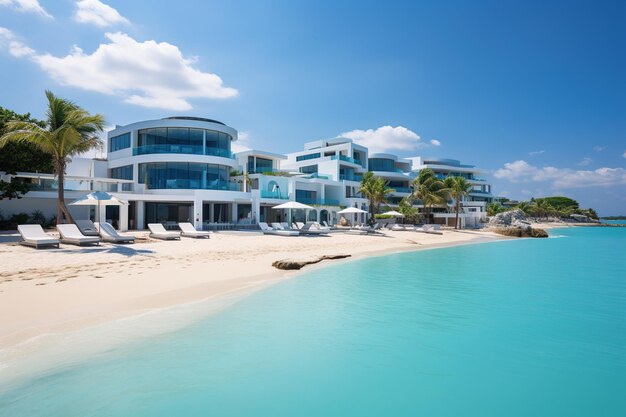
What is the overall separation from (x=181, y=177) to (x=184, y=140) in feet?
12.3

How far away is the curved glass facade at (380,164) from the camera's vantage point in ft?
192

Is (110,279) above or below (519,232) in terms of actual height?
below

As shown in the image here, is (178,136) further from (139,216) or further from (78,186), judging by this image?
(78,186)

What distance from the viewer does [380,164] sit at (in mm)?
58875

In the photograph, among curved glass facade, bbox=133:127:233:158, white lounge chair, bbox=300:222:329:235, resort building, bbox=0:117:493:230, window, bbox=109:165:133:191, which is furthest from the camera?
curved glass facade, bbox=133:127:233:158

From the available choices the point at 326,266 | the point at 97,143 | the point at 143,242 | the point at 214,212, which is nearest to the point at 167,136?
the point at 214,212

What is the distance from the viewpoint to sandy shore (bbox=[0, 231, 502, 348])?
7117mm

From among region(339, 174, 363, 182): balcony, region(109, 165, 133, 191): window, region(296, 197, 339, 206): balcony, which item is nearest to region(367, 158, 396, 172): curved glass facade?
region(339, 174, 363, 182): balcony

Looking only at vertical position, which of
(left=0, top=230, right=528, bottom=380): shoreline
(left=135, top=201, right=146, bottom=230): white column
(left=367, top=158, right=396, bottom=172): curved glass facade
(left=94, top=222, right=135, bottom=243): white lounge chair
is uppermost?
(left=367, top=158, right=396, bottom=172): curved glass facade

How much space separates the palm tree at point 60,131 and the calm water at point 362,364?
47.5 feet

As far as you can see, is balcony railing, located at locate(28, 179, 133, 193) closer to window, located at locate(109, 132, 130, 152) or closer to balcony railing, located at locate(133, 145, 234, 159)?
balcony railing, located at locate(133, 145, 234, 159)

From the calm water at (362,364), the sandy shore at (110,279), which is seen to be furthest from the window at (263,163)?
the calm water at (362,364)

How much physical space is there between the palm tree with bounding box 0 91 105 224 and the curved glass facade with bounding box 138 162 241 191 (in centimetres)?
1039

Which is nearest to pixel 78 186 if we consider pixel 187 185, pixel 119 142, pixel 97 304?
pixel 187 185
